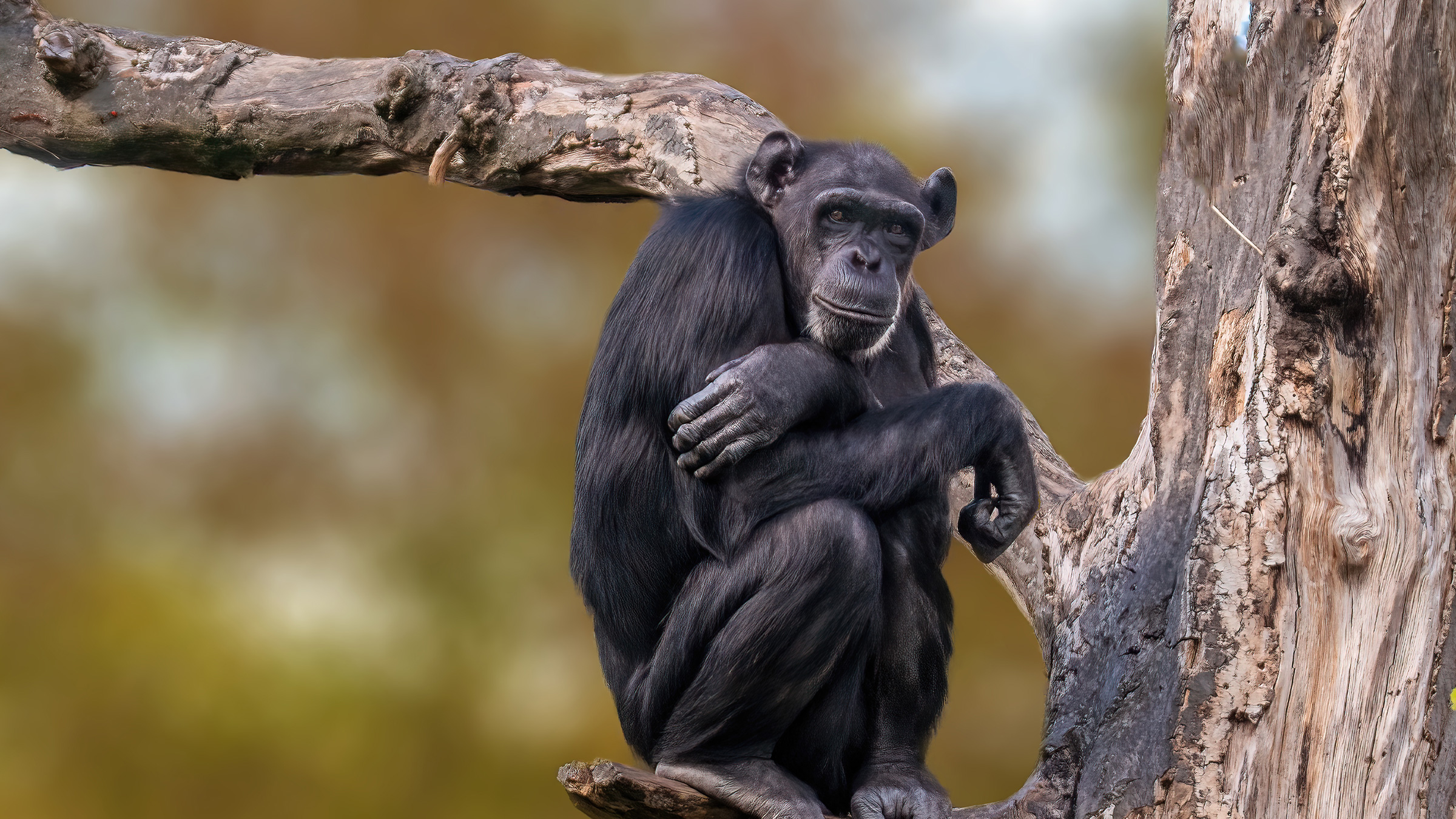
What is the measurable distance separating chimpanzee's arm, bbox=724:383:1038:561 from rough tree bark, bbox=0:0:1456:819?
49cm

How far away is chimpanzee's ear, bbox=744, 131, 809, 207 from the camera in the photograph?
400cm

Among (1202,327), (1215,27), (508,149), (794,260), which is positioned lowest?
(1202,327)

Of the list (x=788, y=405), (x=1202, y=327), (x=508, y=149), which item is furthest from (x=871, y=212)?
(x=508, y=149)

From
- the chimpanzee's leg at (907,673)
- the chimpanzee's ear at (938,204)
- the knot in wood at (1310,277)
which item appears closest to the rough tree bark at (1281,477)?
the knot in wood at (1310,277)

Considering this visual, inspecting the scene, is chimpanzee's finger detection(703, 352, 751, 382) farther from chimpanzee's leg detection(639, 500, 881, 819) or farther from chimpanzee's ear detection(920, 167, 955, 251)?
chimpanzee's ear detection(920, 167, 955, 251)

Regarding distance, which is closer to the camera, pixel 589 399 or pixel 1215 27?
pixel 1215 27

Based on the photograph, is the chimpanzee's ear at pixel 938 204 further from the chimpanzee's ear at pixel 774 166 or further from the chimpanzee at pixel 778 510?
the chimpanzee's ear at pixel 774 166

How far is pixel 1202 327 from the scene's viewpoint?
3.35 metres

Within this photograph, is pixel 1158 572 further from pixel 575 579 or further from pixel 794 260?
pixel 575 579

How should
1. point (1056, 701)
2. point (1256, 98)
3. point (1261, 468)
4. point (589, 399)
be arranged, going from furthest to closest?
point (589, 399) → point (1056, 701) → point (1256, 98) → point (1261, 468)

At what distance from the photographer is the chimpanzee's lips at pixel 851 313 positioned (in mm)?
3576

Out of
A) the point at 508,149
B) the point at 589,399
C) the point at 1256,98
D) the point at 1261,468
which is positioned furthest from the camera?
the point at 508,149

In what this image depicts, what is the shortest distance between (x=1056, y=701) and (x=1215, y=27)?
6.66 feet

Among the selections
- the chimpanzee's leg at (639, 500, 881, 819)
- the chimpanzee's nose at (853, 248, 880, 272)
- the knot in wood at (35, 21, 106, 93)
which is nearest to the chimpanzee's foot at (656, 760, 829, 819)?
the chimpanzee's leg at (639, 500, 881, 819)
